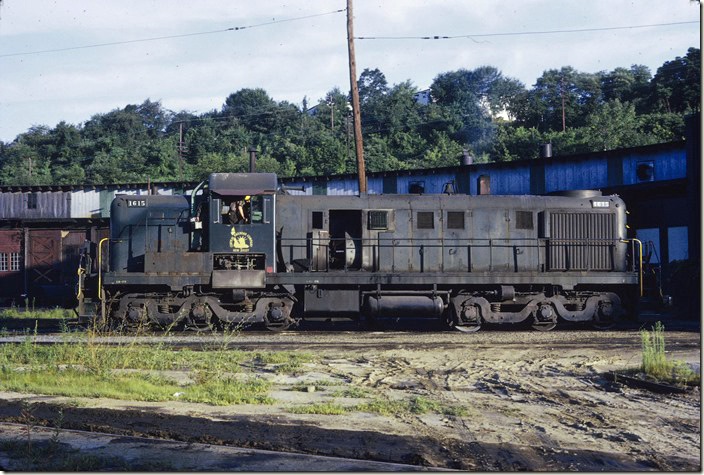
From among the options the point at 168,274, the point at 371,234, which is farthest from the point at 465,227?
the point at 168,274

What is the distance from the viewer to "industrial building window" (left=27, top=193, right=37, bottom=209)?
128ft

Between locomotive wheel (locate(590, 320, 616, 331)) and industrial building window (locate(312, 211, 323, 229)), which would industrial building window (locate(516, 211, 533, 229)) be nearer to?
locomotive wheel (locate(590, 320, 616, 331))

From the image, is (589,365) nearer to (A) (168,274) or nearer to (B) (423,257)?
(B) (423,257)

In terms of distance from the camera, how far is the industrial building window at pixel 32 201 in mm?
39156

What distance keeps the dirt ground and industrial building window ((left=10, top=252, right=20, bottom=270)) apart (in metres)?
27.2

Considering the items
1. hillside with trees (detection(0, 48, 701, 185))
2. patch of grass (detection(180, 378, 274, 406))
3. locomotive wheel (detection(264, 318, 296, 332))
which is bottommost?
patch of grass (detection(180, 378, 274, 406))

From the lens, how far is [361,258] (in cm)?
1812

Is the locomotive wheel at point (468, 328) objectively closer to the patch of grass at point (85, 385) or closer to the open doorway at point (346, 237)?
the open doorway at point (346, 237)

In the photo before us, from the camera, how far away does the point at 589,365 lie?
1270 cm

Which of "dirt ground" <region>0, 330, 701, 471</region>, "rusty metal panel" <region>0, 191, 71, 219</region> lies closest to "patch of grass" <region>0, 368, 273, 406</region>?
"dirt ground" <region>0, 330, 701, 471</region>

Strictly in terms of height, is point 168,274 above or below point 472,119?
below

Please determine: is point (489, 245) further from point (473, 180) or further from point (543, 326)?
point (473, 180)

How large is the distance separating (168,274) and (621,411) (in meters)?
11.5

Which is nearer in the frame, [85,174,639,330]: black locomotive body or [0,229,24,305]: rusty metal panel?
[85,174,639,330]: black locomotive body
